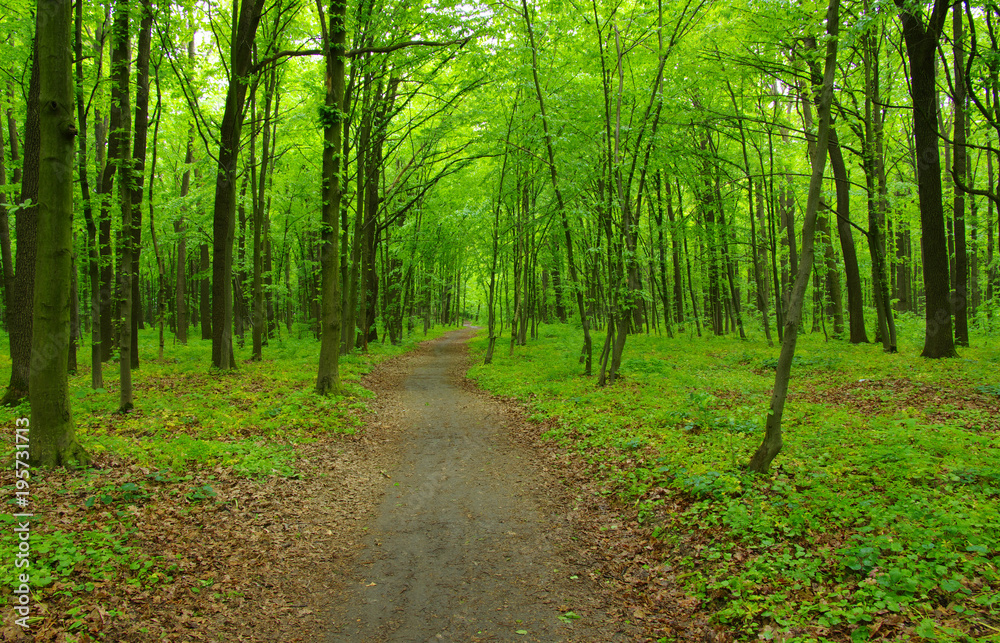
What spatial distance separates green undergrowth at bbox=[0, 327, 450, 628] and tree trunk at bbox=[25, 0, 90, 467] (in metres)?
0.96

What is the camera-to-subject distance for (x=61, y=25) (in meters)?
5.06

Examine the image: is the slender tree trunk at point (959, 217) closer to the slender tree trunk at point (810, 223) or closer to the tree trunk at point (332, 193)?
the slender tree trunk at point (810, 223)

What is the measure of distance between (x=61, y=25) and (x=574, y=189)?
35.5 ft

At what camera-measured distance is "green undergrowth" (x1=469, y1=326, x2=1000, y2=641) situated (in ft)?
11.3

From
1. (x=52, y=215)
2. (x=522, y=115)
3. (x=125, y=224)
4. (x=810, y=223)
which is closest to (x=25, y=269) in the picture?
(x=125, y=224)

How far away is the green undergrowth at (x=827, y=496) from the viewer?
11.3 feet

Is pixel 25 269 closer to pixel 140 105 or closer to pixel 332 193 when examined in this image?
pixel 140 105

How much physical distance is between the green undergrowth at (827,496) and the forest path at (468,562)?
102cm

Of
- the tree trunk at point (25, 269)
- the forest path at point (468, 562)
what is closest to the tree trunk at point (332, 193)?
the forest path at point (468, 562)

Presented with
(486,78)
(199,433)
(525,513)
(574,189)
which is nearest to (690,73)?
(574,189)

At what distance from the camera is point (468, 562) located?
4.95 metres

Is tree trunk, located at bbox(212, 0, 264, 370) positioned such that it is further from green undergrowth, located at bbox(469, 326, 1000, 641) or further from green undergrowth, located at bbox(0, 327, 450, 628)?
green undergrowth, located at bbox(469, 326, 1000, 641)

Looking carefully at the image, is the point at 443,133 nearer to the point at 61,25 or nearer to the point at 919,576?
the point at 61,25
